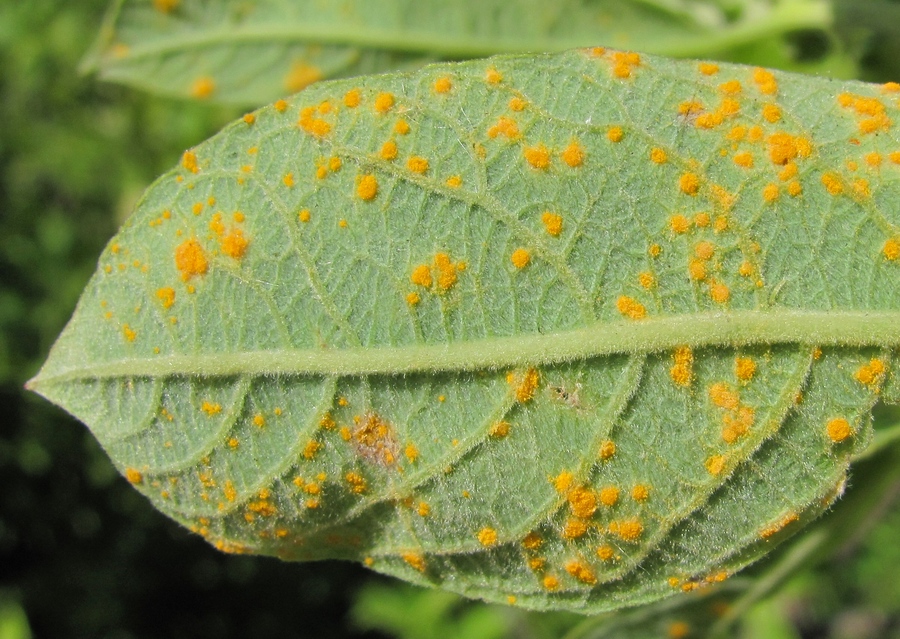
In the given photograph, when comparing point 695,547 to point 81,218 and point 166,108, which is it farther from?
point 81,218

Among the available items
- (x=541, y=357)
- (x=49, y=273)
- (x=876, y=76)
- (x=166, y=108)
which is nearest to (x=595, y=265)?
→ (x=541, y=357)

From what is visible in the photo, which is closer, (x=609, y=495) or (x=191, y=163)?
(x=609, y=495)

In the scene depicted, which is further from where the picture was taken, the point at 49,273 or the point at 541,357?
the point at 49,273

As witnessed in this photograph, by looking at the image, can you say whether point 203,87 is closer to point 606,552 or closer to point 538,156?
point 538,156

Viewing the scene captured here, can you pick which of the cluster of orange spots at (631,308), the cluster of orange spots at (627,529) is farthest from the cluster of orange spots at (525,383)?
the cluster of orange spots at (627,529)

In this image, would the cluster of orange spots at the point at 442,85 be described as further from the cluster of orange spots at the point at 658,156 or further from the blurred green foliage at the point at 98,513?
the blurred green foliage at the point at 98,513

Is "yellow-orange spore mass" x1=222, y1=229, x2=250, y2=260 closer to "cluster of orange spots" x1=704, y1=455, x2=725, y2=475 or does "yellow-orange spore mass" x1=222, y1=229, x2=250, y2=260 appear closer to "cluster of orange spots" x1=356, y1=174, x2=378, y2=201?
"cluster of orange spots" x1=356, y1=174, x2=378, y2=201

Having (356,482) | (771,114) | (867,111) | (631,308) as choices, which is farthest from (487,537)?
(867,111)
